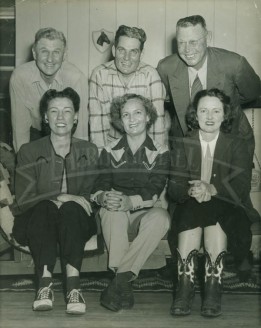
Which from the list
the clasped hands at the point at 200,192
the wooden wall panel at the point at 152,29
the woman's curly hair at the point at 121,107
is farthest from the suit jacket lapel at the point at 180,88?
the wooden wall panel at the point at 152,29

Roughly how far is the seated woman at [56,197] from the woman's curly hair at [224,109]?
39cm

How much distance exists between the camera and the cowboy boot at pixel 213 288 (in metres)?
1.55

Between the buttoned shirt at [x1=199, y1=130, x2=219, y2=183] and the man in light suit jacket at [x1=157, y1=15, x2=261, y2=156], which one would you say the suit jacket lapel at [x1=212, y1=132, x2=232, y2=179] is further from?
the man in light suit jacket at [x1=157, y1=15, x2=261, y2=156]

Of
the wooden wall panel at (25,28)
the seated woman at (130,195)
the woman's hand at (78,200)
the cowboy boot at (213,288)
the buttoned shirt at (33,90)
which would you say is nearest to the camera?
the cowboy boot at (213,288)

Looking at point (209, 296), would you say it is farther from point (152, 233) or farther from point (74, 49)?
point (74, 49)

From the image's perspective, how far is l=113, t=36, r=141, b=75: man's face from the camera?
78.9 inches

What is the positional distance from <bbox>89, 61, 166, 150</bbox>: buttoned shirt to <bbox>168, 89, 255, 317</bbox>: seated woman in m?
0.21

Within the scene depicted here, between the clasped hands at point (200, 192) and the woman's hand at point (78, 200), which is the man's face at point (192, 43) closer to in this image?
the clasped hands at point (200, 192)

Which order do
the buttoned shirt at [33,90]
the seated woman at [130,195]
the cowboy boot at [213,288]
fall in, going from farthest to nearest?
the buttoned shirt at [33,90], the seated woman at [130,195], the cowboy boot at [213,288]

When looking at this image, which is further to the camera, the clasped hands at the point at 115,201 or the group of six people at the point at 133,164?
the clasped hands at the point at 115,201

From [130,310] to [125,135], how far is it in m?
0.67

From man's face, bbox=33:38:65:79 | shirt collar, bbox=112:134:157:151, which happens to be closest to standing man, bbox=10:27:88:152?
man's face, bbox=33:38:65:79

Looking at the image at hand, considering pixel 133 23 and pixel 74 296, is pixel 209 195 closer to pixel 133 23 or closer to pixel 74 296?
pixel 74 296

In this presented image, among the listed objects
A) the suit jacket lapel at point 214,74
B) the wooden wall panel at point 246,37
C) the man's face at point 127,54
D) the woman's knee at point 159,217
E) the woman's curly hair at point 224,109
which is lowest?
the woman's knee at point 159,217
